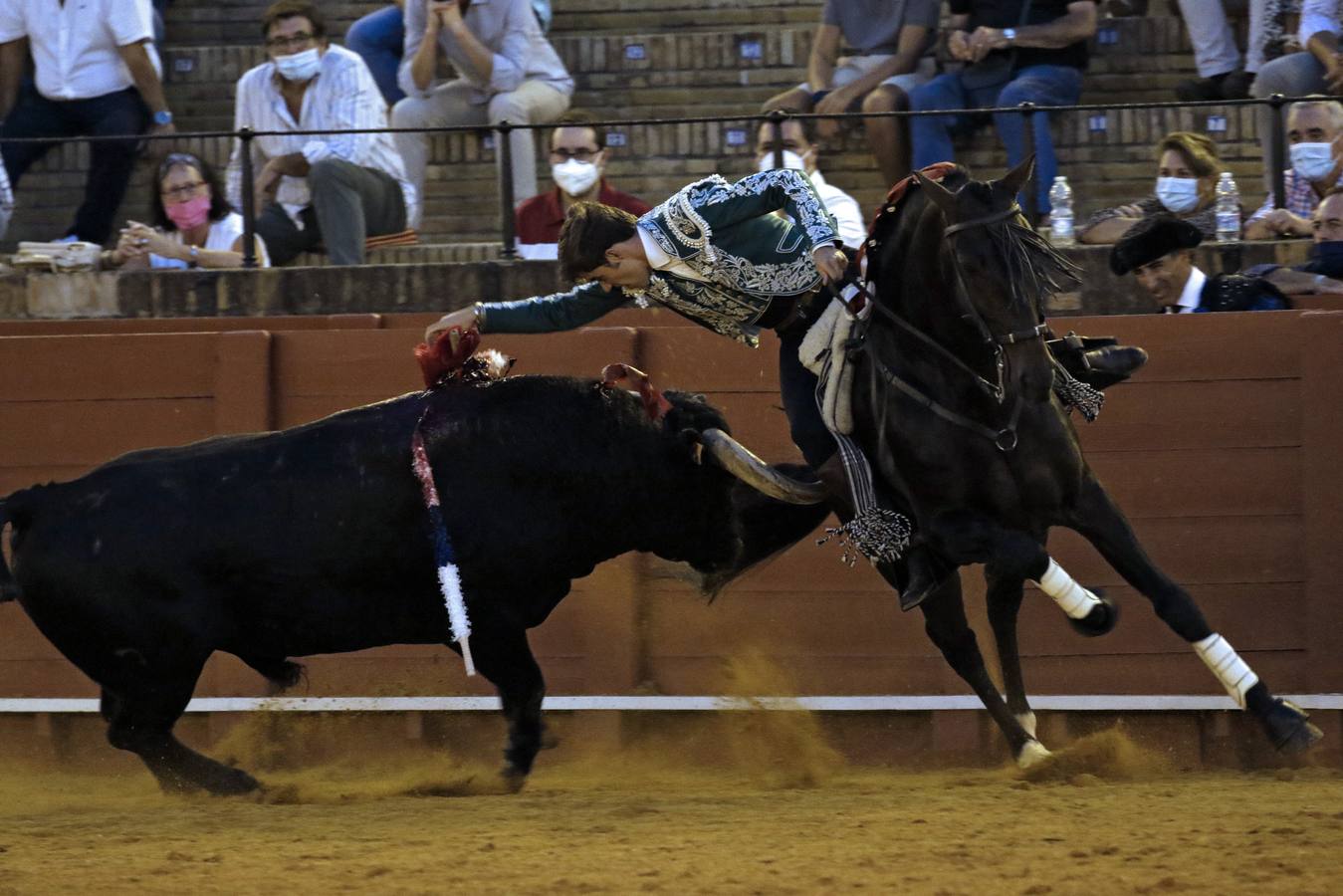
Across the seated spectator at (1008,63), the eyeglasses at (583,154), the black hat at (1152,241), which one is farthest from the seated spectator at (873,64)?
the black hat at (1152,241)

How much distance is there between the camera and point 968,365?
5703 mm

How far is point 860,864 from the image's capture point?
195 inches

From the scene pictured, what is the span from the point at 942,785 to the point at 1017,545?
1189 millimetres

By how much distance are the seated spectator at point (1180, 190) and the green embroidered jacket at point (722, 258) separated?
84.7 inches

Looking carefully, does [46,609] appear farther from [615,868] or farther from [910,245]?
[910,245]

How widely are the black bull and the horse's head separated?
1000 millimetres

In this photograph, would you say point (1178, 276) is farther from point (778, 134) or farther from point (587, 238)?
point (587, 238)

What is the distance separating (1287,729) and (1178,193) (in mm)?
2626

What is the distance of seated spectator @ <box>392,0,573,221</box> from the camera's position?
360 inches

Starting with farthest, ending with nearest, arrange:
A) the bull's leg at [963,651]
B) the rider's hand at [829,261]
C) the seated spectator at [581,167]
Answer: the seated spectator at [581,167]
the bull's leg at [963,651]
the rider's hand at [829,261]

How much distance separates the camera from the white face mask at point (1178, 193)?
303 inches

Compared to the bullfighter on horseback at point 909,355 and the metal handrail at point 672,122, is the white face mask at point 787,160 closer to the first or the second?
the metal handrail at point 672,122

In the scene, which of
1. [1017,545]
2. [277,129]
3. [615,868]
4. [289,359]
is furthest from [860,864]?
[277,129]

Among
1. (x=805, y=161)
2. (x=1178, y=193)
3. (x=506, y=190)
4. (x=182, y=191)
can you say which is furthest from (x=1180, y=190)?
(x=182, y=191)
